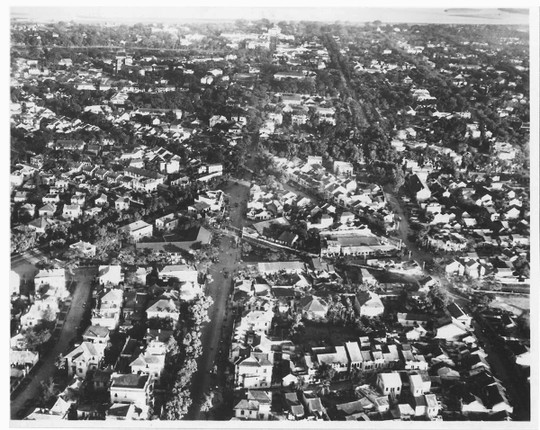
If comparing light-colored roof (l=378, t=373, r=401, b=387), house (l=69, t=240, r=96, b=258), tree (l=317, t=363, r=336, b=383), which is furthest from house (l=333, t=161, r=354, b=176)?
light-colored roof (l=378, t=373, r=401, b=387)

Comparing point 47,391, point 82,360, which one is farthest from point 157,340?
point 47,391

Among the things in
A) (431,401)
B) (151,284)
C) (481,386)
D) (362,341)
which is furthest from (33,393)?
(481,386)

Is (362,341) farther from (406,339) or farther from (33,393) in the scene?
(33,393)

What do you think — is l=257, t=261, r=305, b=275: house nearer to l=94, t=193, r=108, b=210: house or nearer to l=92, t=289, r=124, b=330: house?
l=92, t=289, r=124, b=330: house

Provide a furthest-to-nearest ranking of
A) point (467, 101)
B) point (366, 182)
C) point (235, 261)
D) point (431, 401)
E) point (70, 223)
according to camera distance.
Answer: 1. point (467, 101)
2. point (366, 182)
3. point (70, 223)
4. point (235, 261)
5. point (431, 401)

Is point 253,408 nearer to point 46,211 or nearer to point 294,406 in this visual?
point 294,406
